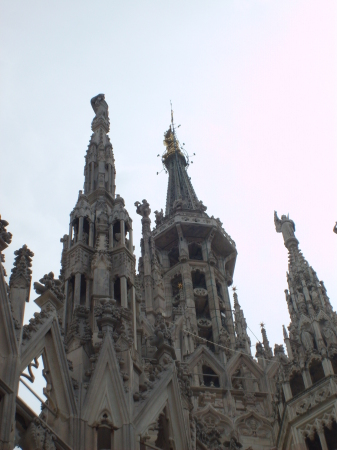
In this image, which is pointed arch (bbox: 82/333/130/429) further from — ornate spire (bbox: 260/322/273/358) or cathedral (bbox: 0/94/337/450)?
ornate spire (bbox: 260/322/273/358)

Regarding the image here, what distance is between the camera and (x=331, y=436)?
74.7ft

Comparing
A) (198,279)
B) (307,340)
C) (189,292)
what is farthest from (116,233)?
(198,279)

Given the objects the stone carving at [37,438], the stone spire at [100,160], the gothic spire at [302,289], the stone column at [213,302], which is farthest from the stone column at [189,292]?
the stone carving at [37,438]

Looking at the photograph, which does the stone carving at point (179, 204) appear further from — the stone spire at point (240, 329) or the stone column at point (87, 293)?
the stone column at point (87, 293)

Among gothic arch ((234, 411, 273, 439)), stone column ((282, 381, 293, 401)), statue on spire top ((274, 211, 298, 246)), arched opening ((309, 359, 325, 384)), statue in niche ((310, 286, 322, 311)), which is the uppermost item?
statue on spire top ((274, 211, 298, 246))

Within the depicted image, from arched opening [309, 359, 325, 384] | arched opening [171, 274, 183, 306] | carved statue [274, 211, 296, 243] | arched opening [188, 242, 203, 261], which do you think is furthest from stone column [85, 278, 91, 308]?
arched opening [188, 242, 203, 261]

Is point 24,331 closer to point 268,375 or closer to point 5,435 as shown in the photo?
point 5,435

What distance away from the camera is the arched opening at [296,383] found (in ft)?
83.3

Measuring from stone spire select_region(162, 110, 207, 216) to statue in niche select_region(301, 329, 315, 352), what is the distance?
24.5 metres

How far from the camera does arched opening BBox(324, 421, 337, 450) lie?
22594 millimetres

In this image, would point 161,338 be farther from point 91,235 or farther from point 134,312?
point 91,235

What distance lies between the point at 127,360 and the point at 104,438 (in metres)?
1.74

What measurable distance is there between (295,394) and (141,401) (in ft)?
41.8

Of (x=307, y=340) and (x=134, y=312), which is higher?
(x=307, y=340)
